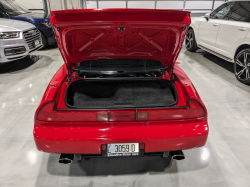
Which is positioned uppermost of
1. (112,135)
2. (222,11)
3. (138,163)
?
(222,11)

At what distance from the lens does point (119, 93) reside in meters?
1.93

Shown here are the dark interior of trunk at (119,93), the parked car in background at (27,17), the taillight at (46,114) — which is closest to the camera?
the taillight at (46,114)

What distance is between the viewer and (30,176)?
1583 millimetres

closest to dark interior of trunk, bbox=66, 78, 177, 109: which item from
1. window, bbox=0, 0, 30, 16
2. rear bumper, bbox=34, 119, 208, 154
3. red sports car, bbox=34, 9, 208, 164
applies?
red sports car, bbox=34, 9, 208, 164

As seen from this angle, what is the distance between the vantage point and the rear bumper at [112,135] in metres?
1.29

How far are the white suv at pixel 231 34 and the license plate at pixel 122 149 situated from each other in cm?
305

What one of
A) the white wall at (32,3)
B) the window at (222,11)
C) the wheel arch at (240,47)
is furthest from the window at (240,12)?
the white wall at (32,3)

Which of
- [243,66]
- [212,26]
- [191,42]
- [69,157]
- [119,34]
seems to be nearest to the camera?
[69,157]

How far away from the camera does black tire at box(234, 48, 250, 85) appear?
131 inches

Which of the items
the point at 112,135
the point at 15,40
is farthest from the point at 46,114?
the point at 15,40

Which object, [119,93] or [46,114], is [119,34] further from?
[46,114]

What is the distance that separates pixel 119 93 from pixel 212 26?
3.64 metres

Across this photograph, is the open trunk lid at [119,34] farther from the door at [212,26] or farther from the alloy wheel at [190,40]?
the alloy wheel at [190,40]

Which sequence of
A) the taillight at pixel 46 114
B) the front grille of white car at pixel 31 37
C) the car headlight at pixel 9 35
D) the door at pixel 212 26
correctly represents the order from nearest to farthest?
the taillight at pixel 46 114 → the car headlight at pixel 9 35 → the door at pixel 212 26 → the front grille of white car at pixel 31 37
